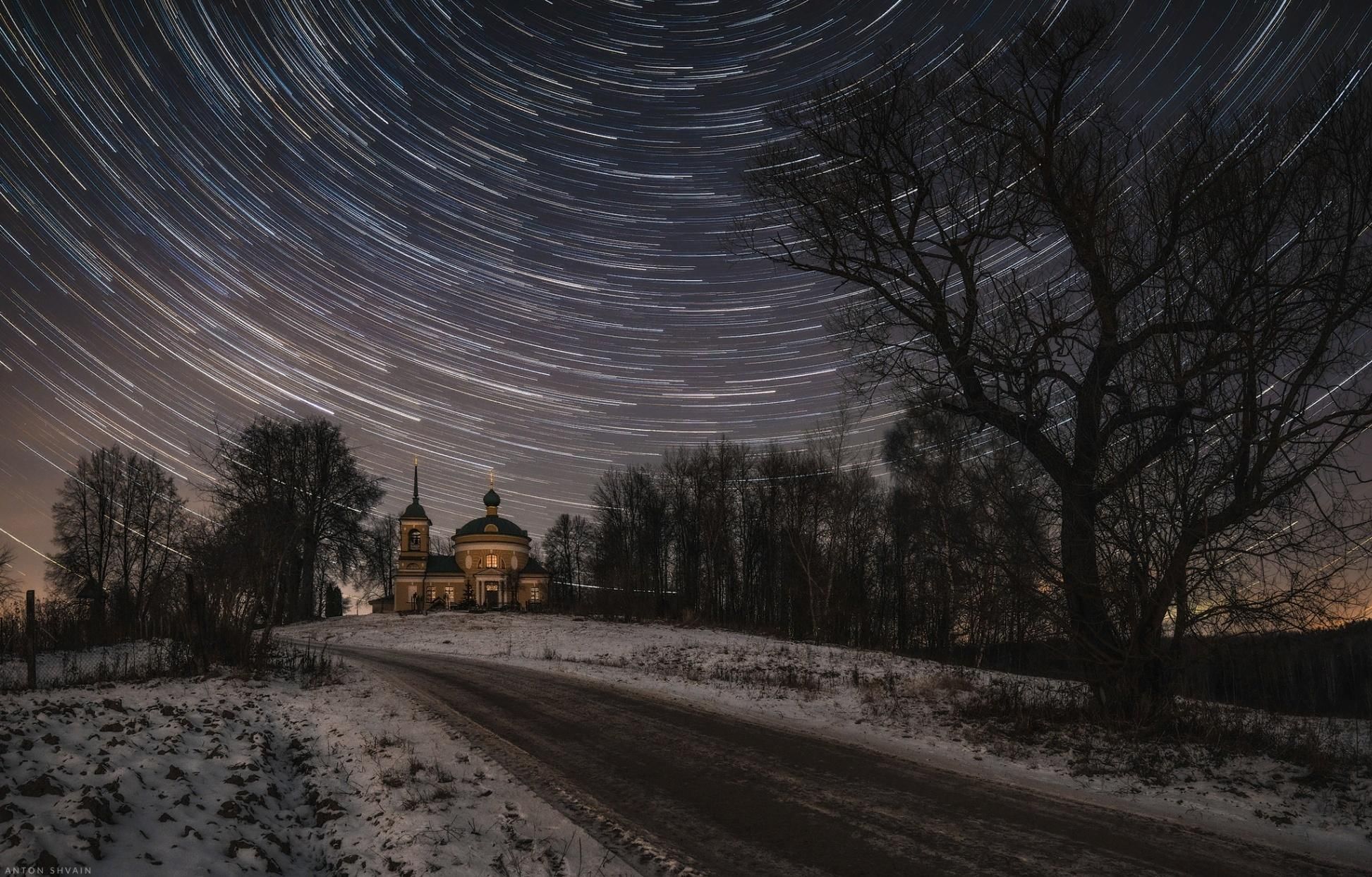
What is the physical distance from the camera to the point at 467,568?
240 ft

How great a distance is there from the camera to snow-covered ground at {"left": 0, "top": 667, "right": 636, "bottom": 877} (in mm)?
5051

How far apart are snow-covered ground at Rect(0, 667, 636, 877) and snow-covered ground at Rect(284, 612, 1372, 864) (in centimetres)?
496

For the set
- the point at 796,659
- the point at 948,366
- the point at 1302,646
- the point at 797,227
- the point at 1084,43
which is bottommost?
the point at 796,659

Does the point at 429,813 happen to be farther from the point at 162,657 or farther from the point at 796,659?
the point at 796,659

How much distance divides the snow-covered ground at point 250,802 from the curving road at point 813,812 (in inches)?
25.2

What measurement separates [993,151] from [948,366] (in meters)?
3.40

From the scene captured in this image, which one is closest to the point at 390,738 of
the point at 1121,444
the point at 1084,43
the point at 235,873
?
the point at 235,873

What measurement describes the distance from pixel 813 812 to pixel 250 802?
16.6 feet

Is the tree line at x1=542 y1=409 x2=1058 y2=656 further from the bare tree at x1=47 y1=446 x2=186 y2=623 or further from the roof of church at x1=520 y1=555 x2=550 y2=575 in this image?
the bare tree at x1=47 y1=446 x2=186 y2=623

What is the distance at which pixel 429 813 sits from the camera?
6.39 m

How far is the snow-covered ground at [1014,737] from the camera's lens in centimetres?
676

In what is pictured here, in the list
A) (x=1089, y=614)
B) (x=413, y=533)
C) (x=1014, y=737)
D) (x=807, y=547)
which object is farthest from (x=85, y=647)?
(x=413, y=533)

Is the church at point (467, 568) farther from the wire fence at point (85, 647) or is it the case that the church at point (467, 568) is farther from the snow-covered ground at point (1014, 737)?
the snow-covered ground at point (1014, 737)

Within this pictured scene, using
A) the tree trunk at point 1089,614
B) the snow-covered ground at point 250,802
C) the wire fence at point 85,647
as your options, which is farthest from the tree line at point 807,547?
the wire fence at point 85,647
